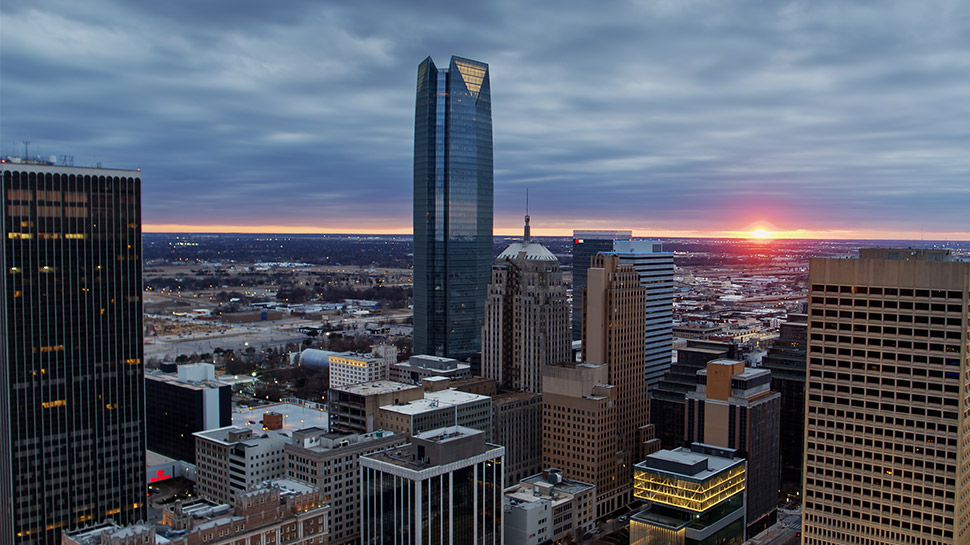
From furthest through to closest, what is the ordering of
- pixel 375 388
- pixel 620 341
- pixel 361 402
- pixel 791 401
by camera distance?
1. pixel 791 401
2. pixel 620 341
3. pixel 375 388
4. pixel 361 402

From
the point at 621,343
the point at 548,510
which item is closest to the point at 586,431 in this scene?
the point at 621,343

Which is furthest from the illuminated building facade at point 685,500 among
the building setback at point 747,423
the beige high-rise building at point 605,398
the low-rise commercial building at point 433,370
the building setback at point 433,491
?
the low-rise commercial building at point 433,370

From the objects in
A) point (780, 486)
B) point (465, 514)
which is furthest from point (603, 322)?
point (465, 514)

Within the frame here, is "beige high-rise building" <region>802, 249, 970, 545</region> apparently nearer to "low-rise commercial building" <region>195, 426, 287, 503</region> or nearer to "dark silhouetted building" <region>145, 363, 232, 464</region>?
"low-rise commercial building" <region>195, 426, 287, 503</region>

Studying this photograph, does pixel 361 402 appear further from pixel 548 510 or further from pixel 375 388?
pixel 548 510

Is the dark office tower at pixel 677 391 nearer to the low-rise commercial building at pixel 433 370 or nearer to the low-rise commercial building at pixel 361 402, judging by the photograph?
the low-rise commercial building at pixel 433 370

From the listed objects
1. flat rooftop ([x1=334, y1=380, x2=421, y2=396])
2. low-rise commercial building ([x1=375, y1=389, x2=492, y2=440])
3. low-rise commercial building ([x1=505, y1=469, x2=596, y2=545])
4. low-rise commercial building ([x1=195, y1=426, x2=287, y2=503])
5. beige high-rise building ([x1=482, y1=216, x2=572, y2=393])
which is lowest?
low-rise commercial building ([x1=505, y1=469, x2=596, y2=545])

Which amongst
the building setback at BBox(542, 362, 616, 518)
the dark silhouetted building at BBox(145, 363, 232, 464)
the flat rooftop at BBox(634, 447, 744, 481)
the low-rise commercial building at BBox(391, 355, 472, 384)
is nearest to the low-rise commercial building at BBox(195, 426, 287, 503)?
the dark silhouetted building at BBox(145, 363, 232, 464)

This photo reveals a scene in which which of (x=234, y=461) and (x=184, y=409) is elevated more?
(x=184, y=409)
